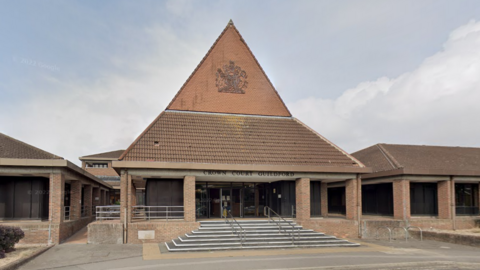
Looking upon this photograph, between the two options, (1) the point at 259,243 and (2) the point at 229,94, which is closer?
(1) the point at 259,243

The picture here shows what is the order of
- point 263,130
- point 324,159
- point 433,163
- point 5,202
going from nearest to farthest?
point 5,202
point 324,159
point 263,130
point 433,163

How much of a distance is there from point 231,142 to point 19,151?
10.0m

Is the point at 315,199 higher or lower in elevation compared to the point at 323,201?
higher

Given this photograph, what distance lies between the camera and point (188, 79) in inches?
906

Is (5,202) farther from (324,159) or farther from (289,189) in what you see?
(324,159)

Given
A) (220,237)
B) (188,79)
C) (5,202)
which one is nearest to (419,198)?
(220,237)

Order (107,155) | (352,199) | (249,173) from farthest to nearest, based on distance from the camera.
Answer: (107,155), (352,199), (249,173)

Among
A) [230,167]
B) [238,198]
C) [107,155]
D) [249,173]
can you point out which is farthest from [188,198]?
[107,155]

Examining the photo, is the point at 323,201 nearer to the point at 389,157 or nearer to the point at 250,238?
the point at 389,157

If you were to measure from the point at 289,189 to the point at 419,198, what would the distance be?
32.1 feet

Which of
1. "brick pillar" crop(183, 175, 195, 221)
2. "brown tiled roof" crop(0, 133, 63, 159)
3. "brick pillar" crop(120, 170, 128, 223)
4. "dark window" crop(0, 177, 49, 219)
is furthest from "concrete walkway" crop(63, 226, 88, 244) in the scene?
"brick pillar" crop(183, 175, 195, 221)

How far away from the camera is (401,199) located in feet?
74.6

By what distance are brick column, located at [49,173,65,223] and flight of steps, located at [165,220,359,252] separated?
504 centimetres

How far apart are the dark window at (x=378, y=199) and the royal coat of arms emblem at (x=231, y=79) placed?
1149 centimetres
